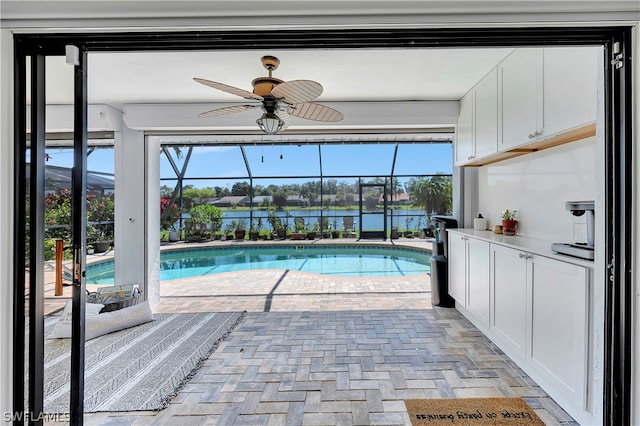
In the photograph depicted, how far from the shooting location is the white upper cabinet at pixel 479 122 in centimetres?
297

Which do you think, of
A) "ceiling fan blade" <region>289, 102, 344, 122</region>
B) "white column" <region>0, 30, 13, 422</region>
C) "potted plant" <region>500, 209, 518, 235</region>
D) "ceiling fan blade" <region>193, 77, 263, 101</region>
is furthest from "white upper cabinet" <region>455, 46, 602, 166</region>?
"white column" <region>0, 30, 13, 422</region>

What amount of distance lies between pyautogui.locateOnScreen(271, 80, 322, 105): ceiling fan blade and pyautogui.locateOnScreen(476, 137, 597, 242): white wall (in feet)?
A: 6.32

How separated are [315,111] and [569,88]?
1.92 meters

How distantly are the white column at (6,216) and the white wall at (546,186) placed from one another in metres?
3.05

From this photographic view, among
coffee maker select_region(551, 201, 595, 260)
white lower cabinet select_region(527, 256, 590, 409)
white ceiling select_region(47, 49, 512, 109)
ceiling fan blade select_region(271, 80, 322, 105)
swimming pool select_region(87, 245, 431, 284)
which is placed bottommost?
swimming pool select_region(87, 245, 431, 284)

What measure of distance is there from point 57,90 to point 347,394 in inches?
98.7

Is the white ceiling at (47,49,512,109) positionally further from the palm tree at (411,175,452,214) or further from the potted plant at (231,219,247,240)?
the potted plant at (231,219,247,240)

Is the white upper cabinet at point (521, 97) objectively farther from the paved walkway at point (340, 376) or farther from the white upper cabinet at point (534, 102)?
the paved walkway at point (340, 376)

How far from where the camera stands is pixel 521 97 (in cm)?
251

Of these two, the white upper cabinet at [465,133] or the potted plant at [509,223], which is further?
the white upper cabinet at [465,133]

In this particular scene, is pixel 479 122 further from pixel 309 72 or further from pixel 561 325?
pixel 561 325

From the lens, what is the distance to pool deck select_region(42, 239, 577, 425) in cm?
196

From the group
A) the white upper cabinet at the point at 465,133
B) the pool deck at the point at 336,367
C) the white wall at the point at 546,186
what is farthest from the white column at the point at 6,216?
the white upper cabinet at the point at 465,133

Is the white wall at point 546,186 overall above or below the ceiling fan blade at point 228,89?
below
